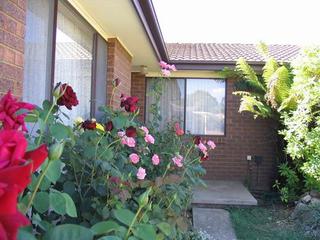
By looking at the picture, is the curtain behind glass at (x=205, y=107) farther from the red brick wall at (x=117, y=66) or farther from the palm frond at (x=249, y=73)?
the red brick wall at (x=117, y=66)

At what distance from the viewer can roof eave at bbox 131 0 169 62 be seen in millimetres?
5355

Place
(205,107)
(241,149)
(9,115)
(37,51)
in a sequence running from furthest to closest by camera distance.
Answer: (205,107)
(241,149)
(37,51)
(9,115)

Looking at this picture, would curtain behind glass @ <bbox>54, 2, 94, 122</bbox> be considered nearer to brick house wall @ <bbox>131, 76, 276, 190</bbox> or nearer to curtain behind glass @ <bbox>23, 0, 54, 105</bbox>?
curtain behind glass @ <bbox>23, 0, 54, 105</bbox>

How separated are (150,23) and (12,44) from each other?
3.24 m

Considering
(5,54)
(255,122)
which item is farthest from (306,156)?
(5,54)

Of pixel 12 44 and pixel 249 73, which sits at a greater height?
pixel 249 73

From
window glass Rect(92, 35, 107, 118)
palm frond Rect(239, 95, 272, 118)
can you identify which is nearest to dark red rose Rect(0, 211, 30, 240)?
window glass Rect(92, 35, 107, 118)

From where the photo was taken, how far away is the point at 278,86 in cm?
922

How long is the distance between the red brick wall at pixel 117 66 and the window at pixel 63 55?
129 mm

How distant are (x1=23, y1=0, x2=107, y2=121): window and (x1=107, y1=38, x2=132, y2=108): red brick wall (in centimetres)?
13

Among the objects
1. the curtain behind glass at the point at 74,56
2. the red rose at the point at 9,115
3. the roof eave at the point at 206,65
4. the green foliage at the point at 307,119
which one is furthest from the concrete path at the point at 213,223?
the red rose at the point at 9,115

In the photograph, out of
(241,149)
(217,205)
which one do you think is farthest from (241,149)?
(217,205)

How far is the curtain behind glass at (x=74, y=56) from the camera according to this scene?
4938mm

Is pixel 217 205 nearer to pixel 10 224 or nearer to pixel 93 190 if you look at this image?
pixel 93 190
